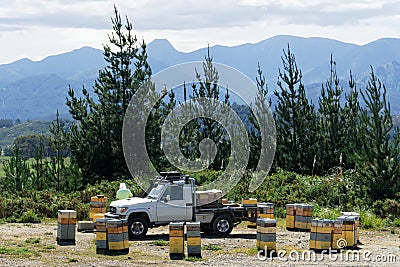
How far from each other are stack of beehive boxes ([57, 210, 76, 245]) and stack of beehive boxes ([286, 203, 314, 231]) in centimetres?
744

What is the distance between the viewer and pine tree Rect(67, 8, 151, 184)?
41.1m

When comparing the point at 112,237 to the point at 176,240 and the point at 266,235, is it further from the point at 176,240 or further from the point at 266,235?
the point at 266,235

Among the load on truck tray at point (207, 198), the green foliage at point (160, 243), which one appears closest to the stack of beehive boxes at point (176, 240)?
the green foliage at point (160, 243)

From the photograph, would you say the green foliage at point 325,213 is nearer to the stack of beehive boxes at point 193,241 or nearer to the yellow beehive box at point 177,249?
→ the stack of beehive boxes at point 193,241

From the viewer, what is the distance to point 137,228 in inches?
845

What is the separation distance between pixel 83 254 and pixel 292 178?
18.7m

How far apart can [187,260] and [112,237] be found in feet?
7.32

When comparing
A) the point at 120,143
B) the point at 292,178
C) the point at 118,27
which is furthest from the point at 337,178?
the point at 118,27

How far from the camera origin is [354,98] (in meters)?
40.9

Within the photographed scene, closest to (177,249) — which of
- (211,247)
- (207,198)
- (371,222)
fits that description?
(211,247)

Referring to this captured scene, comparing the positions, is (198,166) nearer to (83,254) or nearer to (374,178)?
(374,178)

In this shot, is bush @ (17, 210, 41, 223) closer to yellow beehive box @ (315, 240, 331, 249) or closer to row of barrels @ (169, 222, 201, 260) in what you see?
row of barrels @ (169, 222, 201, 260)

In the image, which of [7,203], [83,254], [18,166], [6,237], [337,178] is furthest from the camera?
[18,166]

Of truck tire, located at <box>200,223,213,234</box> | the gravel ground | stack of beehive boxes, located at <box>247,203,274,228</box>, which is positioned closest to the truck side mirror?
the gravel ground
